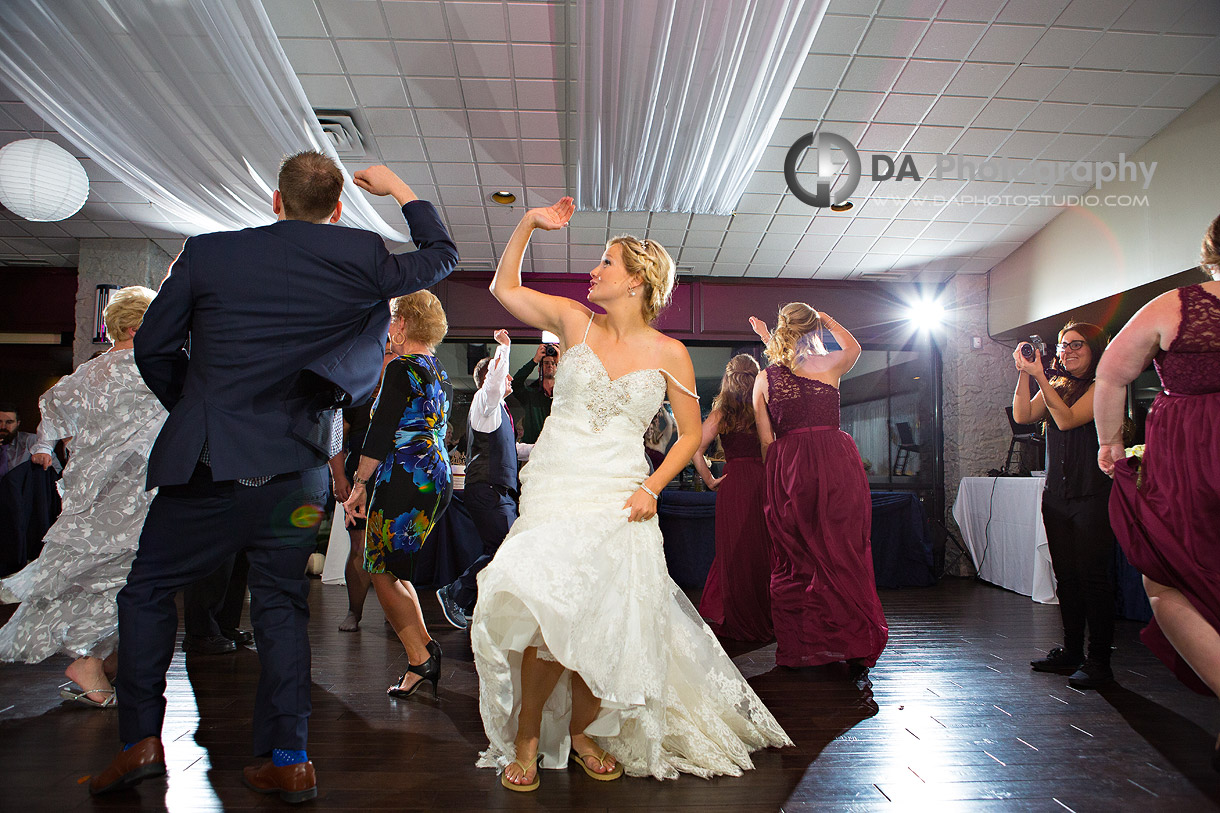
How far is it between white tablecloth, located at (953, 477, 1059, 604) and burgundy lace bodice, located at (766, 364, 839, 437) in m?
2.47

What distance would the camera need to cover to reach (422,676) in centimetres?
266

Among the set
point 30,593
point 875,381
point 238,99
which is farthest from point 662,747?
point 875,381

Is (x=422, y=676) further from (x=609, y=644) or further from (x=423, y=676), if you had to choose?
(x=609, y=644)

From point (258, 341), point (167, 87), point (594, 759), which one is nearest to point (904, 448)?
point (594, 759)

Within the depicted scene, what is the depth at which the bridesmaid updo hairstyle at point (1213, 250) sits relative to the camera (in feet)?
6.96

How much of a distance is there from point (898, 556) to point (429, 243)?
17.0 feet

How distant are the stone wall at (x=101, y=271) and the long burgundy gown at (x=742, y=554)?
6.11m

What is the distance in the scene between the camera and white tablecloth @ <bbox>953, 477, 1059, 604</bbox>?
16.7ft

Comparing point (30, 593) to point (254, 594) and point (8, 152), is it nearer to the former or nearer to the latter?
point (254, 594)

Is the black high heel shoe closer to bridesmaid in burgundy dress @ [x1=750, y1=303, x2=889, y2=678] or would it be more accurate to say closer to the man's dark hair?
bridesmaid in burgundy dress @ [x1=750, y1=303, x2=889, y2=678]

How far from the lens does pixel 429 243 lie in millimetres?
1917

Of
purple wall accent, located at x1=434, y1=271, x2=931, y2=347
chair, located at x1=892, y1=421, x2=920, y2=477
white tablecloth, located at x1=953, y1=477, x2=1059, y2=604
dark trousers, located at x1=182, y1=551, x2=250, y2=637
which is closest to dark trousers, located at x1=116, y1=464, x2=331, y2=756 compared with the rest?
dark trousers, located at x1=182, y1=551, x2=250, y2=637

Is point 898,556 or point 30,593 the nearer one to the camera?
point 30,593

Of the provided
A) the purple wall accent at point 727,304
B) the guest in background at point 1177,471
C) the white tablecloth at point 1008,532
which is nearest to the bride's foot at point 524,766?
the guest in background at point 1177,471
